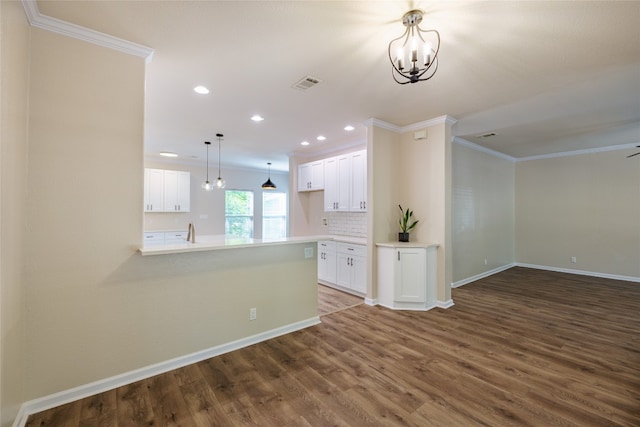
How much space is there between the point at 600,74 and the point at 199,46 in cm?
384

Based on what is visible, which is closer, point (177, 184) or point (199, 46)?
point (199, 46)

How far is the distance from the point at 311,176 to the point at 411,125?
2.40 m

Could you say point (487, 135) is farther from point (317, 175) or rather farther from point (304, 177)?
point (304, 177)

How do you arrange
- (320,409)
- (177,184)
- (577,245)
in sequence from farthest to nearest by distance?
1. (177,184)
2. (577,245)
3. (320,409)

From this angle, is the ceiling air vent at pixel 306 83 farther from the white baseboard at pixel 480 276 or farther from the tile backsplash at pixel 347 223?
the white baseboard at pixel 480 276

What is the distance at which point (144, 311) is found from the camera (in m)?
2.37

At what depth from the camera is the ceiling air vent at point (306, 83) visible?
2.83 metres

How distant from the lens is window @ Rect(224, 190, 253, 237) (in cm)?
832

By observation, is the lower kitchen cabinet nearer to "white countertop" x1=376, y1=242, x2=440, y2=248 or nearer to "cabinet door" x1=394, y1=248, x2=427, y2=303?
"white countertop" x1=376, y1=242, x2=440, y2=248

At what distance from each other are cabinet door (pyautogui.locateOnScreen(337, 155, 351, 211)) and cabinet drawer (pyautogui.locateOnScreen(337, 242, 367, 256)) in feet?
2.33

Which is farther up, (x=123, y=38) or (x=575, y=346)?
(x=123, y=38)

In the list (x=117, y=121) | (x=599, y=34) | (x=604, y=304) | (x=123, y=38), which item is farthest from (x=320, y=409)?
(x=604, y=304)

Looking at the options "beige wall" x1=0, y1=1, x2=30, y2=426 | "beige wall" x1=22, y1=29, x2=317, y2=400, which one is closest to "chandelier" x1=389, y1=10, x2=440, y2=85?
"beige wall" x1=22, y1=29, x2=317, y2=400

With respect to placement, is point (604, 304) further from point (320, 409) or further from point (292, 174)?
point (292, 174)
